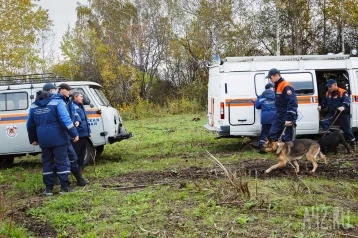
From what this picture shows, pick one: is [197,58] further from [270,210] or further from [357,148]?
[270,210]

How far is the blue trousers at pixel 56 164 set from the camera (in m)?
6.17

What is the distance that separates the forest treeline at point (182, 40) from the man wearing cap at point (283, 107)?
15.6 meters

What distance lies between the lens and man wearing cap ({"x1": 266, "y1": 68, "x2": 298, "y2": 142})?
705 cm

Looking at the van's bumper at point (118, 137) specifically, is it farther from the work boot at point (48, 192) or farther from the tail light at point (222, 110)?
the work boot at point (48, 192)

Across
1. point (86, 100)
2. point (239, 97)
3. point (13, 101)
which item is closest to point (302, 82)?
point (239, 97)

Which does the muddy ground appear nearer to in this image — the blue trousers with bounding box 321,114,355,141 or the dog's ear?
the dog's ear

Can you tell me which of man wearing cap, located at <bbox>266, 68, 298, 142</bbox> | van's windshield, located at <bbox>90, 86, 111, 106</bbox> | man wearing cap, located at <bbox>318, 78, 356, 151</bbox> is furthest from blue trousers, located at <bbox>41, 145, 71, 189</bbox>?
man wearing cap, located at <bbox>318, 78, 356, 151</bbox>

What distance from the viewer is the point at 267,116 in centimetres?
866

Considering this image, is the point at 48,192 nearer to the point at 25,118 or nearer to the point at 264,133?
the point at 25,118

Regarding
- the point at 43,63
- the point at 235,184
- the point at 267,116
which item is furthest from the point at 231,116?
the point at 43,63

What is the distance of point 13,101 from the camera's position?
28.6 feet

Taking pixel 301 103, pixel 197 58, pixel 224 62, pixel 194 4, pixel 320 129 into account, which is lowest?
pixel 320 129

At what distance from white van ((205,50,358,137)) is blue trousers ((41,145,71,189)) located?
4.09 meters

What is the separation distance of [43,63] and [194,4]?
484 inches
